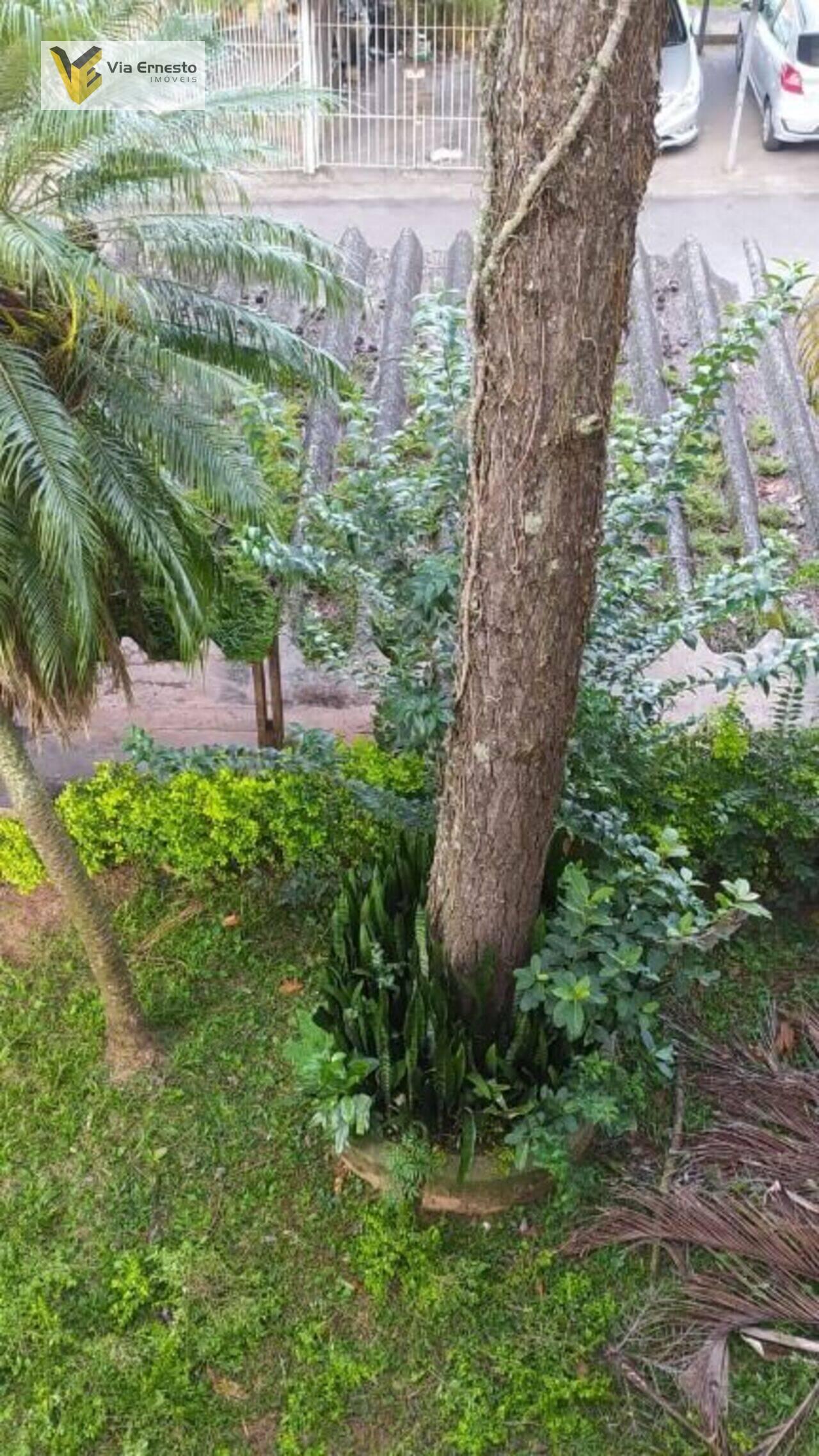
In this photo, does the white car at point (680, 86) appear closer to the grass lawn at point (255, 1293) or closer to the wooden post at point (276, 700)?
the wooden post at point (276, 700)

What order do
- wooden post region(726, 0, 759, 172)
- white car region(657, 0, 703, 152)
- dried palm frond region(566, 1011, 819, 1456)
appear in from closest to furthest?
dried palm frond region(566, 1011, 819, 1456) → white car region(657, 0, 703, 152) → wooden post region(726, 0, 759, 172)

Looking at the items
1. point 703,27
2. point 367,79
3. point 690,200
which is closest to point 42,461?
point 367,79

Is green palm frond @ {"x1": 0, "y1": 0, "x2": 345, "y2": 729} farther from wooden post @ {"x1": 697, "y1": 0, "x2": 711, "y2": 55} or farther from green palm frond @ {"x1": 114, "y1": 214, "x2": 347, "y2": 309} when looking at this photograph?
wooden post @ {"x1": 697, "y1": 0, "x2": 711, "y2": 55}

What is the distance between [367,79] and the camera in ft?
49.2

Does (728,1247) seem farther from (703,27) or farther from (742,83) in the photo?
(703,27)

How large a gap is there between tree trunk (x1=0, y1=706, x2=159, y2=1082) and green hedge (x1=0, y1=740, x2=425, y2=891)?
733 millimetres

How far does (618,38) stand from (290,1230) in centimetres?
450

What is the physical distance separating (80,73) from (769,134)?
14.6m

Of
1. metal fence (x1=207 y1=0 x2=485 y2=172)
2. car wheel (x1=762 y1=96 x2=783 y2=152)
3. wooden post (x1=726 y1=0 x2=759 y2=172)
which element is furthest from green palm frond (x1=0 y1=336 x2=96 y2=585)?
car wheel (x1=762 y1=96 x2=783 y2=152)

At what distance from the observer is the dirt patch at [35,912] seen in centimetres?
657

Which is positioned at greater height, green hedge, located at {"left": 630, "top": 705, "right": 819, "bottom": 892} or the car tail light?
the car tail light

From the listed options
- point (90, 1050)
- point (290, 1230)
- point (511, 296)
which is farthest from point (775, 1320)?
point (511, 296)

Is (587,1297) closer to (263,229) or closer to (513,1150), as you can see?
(513,1150)

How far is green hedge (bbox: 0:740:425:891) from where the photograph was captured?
612cm
